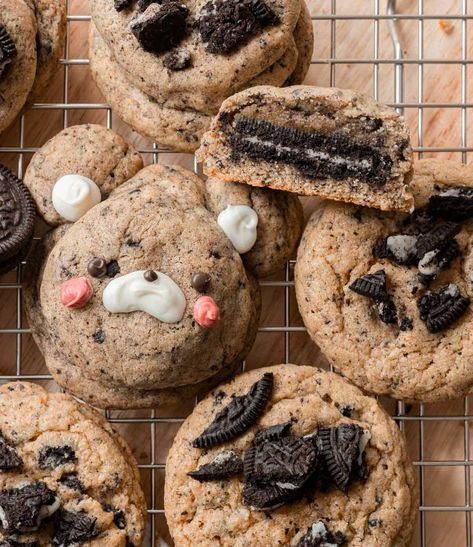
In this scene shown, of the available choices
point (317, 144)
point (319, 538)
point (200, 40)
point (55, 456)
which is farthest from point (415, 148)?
point (55, 456)

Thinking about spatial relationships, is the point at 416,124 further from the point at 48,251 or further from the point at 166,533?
the point at 166,533

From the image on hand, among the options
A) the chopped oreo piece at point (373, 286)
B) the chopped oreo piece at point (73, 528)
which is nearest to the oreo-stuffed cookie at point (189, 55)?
the chopped oreo piece at point (373, 286)

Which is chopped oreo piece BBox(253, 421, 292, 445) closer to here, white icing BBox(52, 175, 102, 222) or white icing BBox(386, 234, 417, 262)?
white icing BBox(386, 234, 417, 262)

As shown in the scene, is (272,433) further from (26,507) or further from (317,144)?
(317,144)

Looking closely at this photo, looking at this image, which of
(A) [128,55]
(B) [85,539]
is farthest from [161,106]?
(B) [85,539]

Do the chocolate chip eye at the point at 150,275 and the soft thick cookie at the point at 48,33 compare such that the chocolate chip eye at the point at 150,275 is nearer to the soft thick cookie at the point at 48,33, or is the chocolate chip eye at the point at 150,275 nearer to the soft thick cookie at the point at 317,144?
the soft thick cookie at the point at 317,144

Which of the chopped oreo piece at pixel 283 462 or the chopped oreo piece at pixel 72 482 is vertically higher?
the chopped oreo piece at pixel 283 462

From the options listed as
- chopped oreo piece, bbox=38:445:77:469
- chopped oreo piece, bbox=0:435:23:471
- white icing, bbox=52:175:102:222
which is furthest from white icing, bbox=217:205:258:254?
chopped oreo piece, bbox=0:435:23:471
